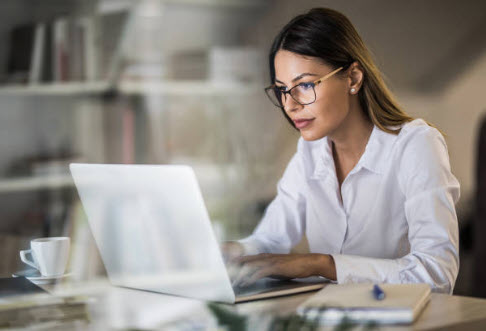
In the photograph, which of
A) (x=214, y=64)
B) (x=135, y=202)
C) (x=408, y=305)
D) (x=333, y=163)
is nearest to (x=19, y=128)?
(x=214, y=64)

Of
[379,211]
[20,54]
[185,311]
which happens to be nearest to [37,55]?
[20,54]

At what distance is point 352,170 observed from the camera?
1.59m

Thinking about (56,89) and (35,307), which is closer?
(35,307)

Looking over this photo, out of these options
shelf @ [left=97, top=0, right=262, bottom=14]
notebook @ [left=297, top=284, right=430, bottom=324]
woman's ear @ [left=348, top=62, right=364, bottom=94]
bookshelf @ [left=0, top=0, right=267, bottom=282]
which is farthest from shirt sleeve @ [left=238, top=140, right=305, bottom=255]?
shelf @ [left=97, top=0, right=262, bottom=14]

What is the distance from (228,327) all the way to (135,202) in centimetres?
54

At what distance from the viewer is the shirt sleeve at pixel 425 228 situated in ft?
4.16

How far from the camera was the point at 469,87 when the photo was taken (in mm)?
3875

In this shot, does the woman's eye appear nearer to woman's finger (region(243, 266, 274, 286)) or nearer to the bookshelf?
woman's finger (region(243, 266, 274, 286))

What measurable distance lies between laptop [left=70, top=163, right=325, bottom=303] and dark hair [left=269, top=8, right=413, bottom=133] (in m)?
0.47

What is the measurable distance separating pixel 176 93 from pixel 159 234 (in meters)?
2.10

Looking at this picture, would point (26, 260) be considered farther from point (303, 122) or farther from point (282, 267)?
point (303, 122)

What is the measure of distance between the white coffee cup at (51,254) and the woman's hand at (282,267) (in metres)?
0.33

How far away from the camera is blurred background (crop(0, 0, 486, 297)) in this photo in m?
2.88

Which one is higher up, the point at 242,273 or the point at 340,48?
the point at 340,48
